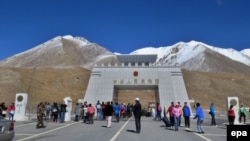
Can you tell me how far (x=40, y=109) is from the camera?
2261 centimetres

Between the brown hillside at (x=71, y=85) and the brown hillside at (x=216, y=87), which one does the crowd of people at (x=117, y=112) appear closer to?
the brown hillside at (x=71, y=85)

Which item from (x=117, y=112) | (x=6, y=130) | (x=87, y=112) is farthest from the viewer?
(x=117, y=112)

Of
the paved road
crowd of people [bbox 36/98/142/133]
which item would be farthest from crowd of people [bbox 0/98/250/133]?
the paved road

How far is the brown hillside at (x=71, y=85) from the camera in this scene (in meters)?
82.7

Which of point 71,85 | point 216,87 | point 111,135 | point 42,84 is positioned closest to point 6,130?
point 111,135

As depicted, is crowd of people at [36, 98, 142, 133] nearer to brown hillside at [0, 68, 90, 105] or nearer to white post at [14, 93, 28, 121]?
white post at [14, 93, 28, 121]

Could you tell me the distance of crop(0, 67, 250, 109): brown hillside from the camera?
3255 inches

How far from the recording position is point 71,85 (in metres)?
99.4

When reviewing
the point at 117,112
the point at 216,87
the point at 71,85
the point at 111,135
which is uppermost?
the point at 71,85

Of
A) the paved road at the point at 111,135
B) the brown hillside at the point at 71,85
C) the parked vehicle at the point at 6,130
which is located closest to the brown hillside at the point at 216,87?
the brown hillside at the point at 71,85

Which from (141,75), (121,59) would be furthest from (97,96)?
(121,59)

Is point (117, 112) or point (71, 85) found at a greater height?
point (71, 85)

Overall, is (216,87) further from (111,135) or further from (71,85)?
(111,135)

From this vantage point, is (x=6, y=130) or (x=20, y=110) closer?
(x=6, y=130)
